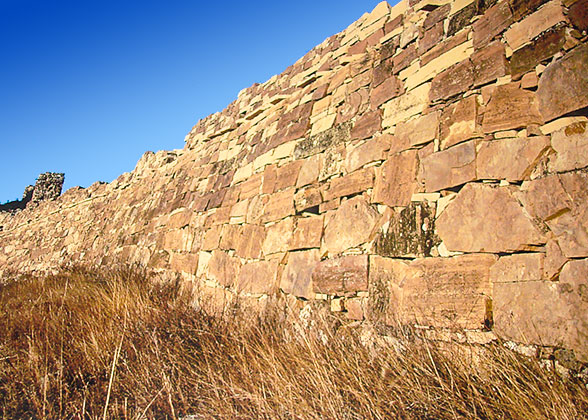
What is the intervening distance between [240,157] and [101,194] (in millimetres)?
5252

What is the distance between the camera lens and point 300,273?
323 cm

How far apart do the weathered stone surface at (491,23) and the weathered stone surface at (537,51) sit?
0.28 metres

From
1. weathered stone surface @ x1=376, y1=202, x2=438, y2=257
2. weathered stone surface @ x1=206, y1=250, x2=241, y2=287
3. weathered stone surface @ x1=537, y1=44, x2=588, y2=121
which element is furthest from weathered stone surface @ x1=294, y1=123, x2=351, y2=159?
weathered stone surface @ x1=537, y1=44, x2=588, y2=121

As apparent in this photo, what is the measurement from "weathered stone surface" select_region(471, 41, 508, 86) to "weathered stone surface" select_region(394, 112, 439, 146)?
35 centimetres

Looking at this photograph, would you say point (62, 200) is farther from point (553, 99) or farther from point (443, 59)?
point (553, 99)

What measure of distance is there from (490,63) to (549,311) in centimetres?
156

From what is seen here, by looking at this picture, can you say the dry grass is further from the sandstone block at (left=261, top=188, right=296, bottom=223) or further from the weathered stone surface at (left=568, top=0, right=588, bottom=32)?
the weathered stone surface at (left=568, top=0, right=588, bottom=32)

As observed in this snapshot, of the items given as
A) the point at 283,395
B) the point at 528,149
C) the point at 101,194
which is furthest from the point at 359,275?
the point at 101,194

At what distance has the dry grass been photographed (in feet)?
5.32

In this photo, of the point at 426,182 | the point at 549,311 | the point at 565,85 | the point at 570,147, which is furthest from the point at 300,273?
the point at 565,85

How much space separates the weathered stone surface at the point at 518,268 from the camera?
1.87m

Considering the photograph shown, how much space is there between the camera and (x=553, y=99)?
202cm

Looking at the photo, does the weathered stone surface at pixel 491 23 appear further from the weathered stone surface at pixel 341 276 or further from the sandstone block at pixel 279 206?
the sandstone block at pixel 279 206

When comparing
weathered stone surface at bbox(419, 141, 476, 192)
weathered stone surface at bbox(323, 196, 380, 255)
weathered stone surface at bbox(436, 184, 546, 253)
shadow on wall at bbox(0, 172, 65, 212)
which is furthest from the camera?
shadow on wall at bbox(0, 172, 65, 212)
